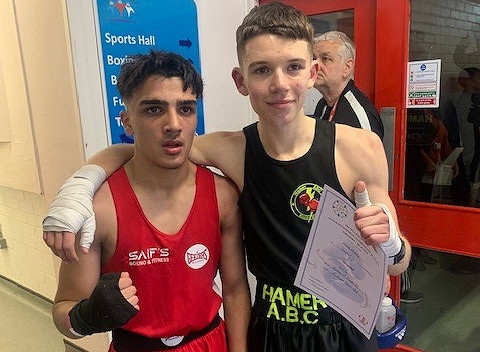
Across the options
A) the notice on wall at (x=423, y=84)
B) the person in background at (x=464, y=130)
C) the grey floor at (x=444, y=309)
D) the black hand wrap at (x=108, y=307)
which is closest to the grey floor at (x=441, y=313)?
the grey floor at (x=444, y=309)

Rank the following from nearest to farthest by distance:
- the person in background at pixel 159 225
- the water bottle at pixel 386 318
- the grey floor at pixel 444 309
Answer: the person in background at pixel 159 225
the water bottle at pixel 386 318
the grey floor at pixel 444 309

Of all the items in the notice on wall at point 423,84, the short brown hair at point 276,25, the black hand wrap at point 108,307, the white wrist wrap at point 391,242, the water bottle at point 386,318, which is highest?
the short brown hair at point 276,25

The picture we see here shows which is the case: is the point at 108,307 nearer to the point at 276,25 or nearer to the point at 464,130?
the point at 276,25

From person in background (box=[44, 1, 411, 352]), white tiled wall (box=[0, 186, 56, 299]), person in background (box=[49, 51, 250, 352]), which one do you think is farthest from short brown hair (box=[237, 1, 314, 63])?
white tiled wall (box=[0, 186, 56, 299])

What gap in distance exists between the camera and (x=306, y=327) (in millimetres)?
1232

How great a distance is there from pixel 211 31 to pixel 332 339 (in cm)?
177

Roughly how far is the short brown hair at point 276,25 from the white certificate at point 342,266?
0.46 m

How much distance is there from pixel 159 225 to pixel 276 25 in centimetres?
61

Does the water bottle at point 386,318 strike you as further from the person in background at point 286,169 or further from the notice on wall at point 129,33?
the notice on wall at point 129,33

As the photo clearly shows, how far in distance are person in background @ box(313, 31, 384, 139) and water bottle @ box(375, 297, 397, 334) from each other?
75 centimetres

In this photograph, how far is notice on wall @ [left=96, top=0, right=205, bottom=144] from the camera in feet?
6.51

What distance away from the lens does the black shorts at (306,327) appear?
1.22 meters

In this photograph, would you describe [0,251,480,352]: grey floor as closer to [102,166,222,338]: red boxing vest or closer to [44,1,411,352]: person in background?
[44,1,411,352]: person in background

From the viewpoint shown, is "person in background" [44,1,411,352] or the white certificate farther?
"person in background" [44,1,411,352]
